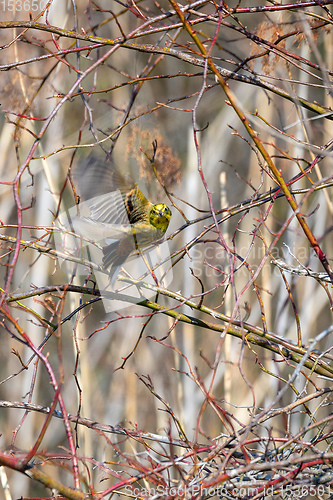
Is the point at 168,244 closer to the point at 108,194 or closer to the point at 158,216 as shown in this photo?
the point at 158,216

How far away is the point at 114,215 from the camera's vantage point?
195cm

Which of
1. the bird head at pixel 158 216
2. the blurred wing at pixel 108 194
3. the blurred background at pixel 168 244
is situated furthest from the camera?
the blurred background at pixel 168 244

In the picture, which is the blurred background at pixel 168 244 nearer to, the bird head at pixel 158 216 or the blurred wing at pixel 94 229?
the bird head at pixel 158 216

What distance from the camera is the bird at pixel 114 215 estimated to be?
66.4 inches

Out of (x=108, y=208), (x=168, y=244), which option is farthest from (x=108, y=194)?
(x=168, y=244)

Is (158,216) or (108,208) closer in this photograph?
(108,208)

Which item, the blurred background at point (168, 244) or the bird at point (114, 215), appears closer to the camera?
the bird at point (114, 215)

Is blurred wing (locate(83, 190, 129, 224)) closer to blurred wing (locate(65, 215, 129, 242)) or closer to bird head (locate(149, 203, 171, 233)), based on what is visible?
blurred wing (locate(65, 215, 129, 242))

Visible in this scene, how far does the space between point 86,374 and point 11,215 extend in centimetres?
173

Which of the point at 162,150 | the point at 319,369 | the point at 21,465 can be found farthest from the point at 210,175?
the point at 21,465

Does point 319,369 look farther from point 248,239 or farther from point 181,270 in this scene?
point 181,270

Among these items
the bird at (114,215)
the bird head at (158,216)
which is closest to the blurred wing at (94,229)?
the bird at (114,215)

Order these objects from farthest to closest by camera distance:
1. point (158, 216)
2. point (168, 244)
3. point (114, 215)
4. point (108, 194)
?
point (168, 244), point (158, 216), point (114, 215), point (108, 194)

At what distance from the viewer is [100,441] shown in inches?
129
